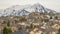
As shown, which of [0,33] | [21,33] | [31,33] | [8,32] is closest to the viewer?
[8,32]

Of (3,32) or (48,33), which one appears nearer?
(3,32)

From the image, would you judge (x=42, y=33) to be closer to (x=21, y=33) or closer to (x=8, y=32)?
(x=21, y=33)

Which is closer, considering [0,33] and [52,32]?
[0,33]

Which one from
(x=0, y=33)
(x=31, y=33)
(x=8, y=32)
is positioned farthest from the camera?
(x=31, y=33)

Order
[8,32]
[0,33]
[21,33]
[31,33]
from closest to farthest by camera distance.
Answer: [8,32]
[0,33]
[21,33]
[31,33]

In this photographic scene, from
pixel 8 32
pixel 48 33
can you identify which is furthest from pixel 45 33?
pixel 8 32

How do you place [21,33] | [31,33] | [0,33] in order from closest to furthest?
1. [0,33]
2. [21,33]
3. [31,33]

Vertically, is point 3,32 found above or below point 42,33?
above

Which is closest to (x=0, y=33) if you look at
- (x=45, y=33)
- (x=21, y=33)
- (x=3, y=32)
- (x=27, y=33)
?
(x=3, y=32)

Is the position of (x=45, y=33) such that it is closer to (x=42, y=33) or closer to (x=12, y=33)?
(x=42, y=33)

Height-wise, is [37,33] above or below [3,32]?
below
